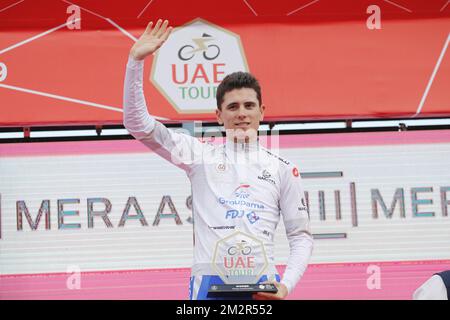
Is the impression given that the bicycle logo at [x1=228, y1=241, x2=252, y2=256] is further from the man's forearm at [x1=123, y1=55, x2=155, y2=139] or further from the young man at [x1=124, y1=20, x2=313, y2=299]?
the man's forearm at [x1=123, y1=55, x2=155, y2=139]

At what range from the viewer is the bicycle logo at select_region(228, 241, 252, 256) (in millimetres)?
2818

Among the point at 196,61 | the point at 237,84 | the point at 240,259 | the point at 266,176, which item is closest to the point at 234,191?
the point at 266,176

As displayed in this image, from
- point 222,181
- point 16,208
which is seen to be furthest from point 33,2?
point 222,181

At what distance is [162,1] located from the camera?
13.0 ft

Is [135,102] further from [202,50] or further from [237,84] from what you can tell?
[202,50]

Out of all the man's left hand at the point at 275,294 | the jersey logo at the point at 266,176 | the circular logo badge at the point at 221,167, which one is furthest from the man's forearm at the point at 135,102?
the man's left hand at the point at 275,294

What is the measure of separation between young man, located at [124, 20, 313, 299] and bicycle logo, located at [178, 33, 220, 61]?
0.89 m

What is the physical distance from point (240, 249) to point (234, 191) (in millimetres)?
237

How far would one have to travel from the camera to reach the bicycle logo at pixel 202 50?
395 cm

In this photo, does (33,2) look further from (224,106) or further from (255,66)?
(224,106)

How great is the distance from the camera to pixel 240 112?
296 cm

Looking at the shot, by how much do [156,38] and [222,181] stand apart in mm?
639

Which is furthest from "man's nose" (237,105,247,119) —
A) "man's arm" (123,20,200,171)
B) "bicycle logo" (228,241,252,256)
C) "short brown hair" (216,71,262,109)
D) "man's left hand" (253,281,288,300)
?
"man's left hand" (253,281,288,300)

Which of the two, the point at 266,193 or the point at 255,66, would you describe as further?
the point at 255,66
